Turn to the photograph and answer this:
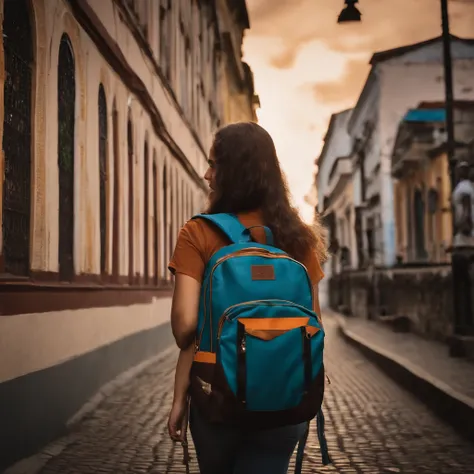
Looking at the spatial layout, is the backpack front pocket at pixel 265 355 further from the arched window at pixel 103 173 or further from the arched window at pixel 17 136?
the arched window at pixel 103 173

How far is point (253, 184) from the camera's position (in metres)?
2.42

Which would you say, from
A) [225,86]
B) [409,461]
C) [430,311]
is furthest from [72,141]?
[225,86]

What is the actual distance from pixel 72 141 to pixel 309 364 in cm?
634

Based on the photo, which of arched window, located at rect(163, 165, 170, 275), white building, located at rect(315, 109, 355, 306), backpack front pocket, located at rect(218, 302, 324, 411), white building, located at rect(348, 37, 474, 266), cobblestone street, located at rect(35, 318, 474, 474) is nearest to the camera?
backpack front pocket, located at rect(218, 302, 324, 411)

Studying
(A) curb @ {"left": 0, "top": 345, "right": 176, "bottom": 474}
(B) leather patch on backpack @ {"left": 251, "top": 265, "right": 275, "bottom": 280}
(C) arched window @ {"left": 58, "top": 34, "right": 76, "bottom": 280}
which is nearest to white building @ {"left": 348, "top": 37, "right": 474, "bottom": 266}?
(A) curb @ {"left": 0, "top": 345, "right": 176, "bottom": 474}

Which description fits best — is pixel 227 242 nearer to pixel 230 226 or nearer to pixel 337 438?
pixel 230 226

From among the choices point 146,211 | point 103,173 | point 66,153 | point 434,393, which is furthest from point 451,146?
point 66,153

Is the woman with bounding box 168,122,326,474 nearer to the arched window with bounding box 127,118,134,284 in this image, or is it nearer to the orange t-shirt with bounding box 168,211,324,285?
the orange t-shirt with bounding box 168,211,324,285

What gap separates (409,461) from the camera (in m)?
5.57

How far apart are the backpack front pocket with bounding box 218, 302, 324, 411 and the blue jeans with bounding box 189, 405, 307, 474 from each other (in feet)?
0.42

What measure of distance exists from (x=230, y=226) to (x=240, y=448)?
0.62 meters

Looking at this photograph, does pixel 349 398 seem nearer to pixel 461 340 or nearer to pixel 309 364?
pixel 461 340

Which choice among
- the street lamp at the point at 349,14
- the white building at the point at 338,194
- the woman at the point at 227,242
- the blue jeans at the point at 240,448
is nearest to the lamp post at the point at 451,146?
the street lamp at the point at 349,14

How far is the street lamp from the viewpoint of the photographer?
12906 millimetres
